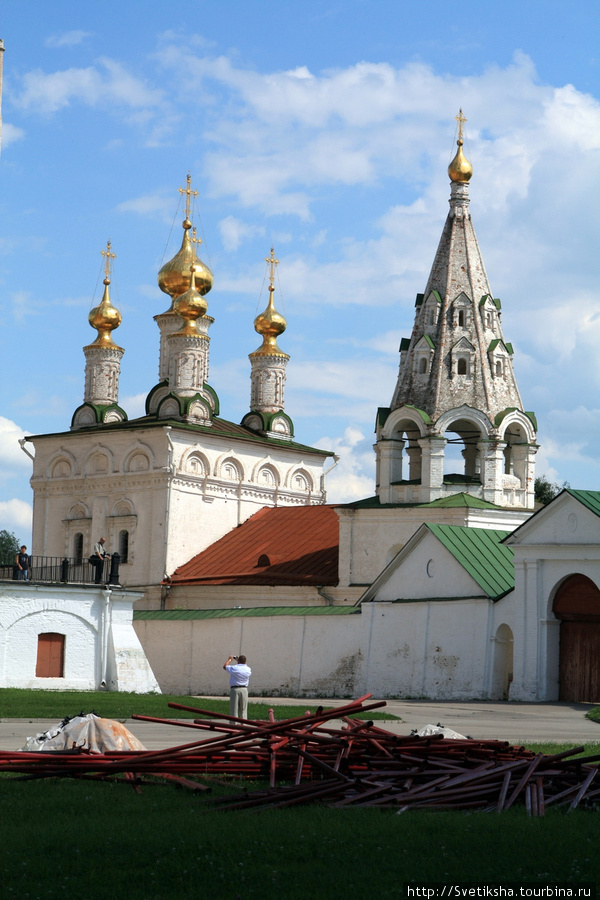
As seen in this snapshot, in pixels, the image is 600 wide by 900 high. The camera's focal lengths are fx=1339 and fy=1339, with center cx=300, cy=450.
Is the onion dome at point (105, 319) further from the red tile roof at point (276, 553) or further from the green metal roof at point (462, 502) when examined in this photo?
the green metal roof at point (462, 502)

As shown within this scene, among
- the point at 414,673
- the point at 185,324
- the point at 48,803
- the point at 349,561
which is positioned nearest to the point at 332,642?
the point at 414,673

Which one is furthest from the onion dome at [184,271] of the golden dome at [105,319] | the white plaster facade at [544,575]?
the white plaster facade at [544,575]

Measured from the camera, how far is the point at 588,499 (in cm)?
2294

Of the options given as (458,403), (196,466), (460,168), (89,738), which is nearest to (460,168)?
(460,168)

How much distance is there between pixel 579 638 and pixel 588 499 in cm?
239

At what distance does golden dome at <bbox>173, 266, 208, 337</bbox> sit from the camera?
41719mm

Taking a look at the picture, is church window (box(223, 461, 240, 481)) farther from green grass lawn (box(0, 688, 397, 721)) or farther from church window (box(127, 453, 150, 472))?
green grass lawn (box(0, 688, 397, 721))

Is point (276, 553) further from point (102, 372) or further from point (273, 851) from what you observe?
point (273, 851)

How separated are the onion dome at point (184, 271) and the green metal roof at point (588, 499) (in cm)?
2239

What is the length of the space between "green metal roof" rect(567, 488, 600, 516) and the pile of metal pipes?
13785mm

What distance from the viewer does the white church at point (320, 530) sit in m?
24.0

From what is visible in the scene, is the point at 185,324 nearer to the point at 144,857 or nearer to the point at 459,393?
the point at 459,393

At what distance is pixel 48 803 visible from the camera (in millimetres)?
8188

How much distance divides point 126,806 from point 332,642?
19.7m
